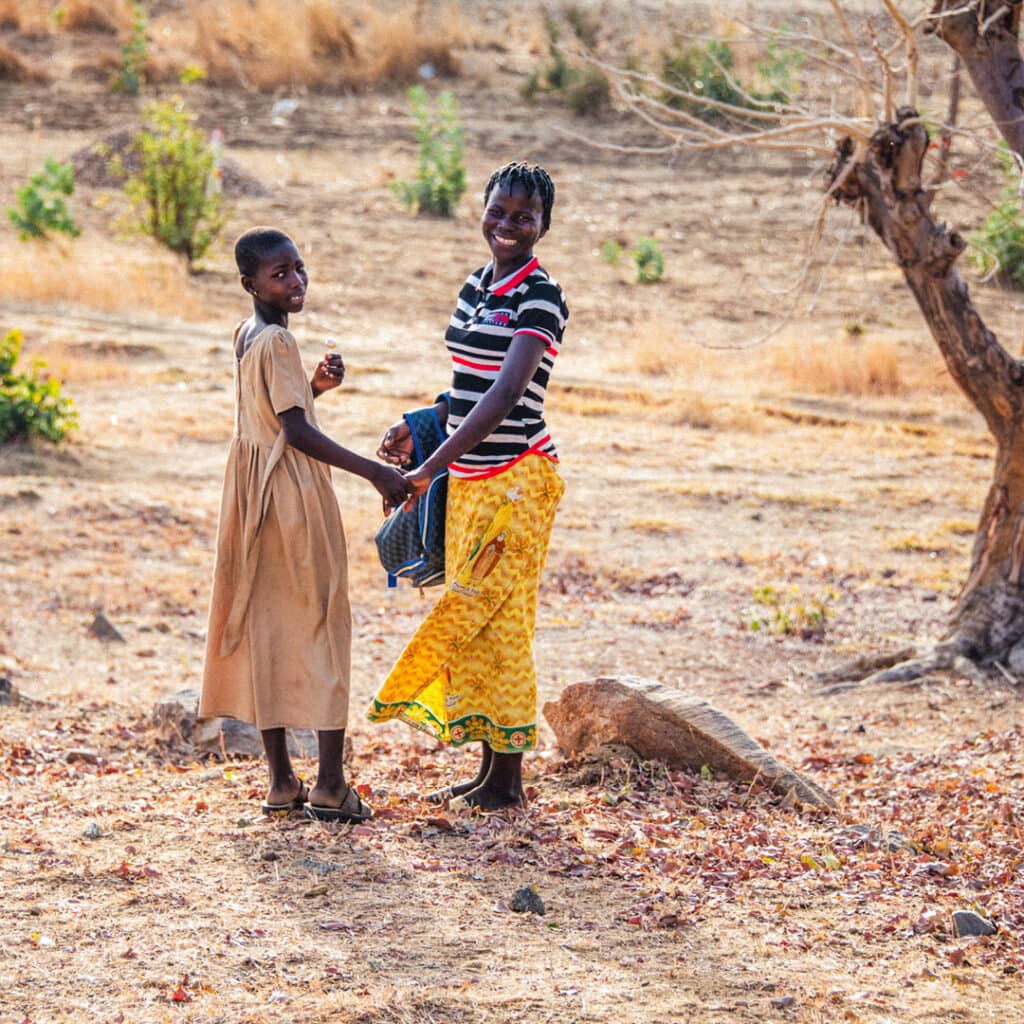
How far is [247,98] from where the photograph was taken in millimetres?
20000

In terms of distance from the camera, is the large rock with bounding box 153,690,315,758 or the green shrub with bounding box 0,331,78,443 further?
the green shrub with bounding box 0,331,78,443

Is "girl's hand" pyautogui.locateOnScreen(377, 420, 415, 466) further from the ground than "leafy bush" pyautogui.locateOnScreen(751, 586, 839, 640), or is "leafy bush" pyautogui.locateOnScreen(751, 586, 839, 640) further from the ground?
"girl's hand" pyautogui.locateOnScreen(377, 420, 415, 466)

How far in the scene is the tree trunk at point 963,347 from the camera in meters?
5.46

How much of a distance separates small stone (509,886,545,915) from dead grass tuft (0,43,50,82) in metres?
19.0

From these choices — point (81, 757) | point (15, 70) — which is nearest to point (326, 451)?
point (81, 757)

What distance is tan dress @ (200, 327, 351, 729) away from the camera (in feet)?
11.5

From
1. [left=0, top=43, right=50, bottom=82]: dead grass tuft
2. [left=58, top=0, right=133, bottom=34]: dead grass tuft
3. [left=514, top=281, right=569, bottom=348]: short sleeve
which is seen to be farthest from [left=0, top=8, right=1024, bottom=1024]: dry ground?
[left=58, top=0, right=133, bottom=34]: dead grass tuft

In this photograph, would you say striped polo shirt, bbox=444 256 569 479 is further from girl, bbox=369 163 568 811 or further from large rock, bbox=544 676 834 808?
large rock, bbox=544 676 834 808

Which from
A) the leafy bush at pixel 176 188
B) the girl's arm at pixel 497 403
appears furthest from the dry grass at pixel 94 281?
the girl's arm at pixel 497 403

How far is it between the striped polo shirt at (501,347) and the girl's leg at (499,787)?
0.75 metres

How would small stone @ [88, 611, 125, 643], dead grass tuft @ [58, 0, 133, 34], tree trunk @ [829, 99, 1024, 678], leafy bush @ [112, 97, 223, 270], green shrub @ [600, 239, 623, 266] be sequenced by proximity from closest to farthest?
tree trunk @ [829, 99, 1024, 678]
small stone @ [88, 611, 125, 643]
leafy bush @ [112, 97, 223, 270]
green shrub @ [600, 239, 623, 266]
dead grass tuft @ [58, 0, 133, 34]

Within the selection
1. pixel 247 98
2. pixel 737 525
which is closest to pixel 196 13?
pixel 247 98

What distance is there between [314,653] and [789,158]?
16206 mm

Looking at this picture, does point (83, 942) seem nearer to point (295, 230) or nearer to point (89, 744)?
point (89, 744)
